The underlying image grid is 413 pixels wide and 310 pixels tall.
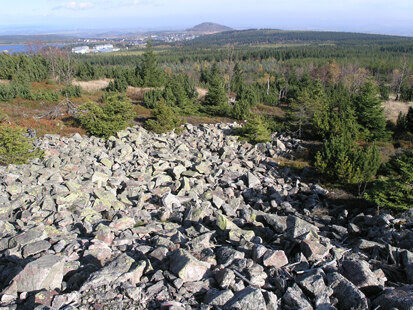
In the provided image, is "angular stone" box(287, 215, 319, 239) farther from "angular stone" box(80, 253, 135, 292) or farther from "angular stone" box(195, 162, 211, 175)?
"angular stone" box(195, 162, 211, 175)

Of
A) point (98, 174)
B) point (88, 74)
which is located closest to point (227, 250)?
point (98, 174)

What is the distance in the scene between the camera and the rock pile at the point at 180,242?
448cm

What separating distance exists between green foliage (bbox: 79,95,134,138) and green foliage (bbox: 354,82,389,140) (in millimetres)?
17959

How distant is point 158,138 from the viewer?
17031 millimetres

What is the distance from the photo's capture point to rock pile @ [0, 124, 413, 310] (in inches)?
177

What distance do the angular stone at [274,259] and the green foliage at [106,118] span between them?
43.0 feet

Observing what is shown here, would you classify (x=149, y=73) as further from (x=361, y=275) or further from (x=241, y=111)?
(x=361, y=275)

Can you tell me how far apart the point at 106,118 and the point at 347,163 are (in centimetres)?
1300

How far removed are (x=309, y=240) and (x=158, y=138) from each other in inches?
488

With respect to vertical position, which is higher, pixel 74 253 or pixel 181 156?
pixel 74 253

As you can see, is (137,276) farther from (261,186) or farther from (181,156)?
(181,156)

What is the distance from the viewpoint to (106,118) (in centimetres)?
1667

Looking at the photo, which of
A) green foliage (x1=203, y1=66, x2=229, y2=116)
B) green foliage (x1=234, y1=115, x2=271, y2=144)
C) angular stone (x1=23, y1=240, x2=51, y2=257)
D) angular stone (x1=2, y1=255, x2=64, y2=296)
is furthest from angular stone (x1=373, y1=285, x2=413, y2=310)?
green foliage (x1=203, y1=66, x2=229, y2=116)

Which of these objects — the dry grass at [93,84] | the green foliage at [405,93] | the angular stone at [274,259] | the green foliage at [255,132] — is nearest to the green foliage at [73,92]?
the dry grass at [93,84]
